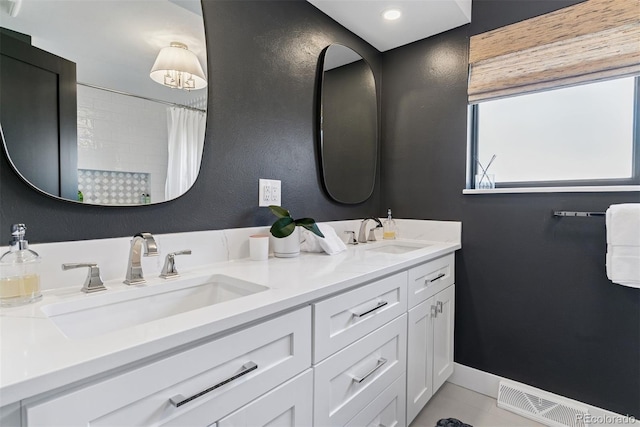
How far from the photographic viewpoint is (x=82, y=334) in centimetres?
80

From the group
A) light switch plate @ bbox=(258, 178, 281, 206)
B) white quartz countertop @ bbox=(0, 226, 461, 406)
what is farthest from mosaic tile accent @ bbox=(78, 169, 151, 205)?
light switch plate @ bbox=(258, 178, 281, 206)

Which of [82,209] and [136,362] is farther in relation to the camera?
[82,209]

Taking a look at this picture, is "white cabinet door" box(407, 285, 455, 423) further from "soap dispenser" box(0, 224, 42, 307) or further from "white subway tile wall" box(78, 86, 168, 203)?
"soap dispenser" box(0, 224, 42, 307)

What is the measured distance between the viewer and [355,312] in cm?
106

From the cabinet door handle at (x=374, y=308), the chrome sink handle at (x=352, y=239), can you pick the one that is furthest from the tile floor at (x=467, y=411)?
the chrome sink handle at (x=352, y=239)

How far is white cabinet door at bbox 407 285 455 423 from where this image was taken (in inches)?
56.6

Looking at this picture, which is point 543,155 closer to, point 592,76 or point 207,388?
point 592,76

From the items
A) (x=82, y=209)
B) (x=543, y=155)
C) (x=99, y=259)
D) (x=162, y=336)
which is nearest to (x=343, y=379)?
(x=162, y=336)

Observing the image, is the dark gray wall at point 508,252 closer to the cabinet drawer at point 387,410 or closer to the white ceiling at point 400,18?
the white ceiling at point 400,18

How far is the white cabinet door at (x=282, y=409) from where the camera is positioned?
727 mm

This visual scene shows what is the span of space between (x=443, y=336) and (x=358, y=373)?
0.89 m

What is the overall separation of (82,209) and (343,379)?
965 millimetres

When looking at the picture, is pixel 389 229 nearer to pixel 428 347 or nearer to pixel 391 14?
pixel 428 347

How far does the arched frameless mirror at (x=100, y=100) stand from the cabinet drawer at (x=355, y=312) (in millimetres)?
692
